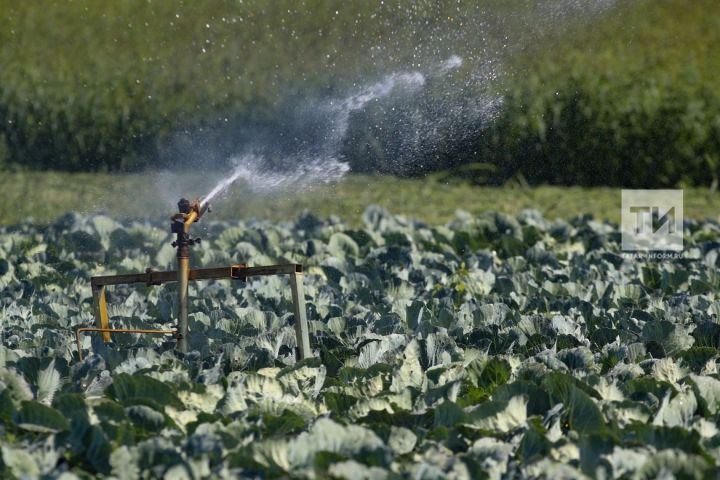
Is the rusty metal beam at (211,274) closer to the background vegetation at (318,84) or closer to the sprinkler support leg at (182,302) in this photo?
the sprinkler support leg at (182,302)

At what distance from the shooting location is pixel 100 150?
490 inches

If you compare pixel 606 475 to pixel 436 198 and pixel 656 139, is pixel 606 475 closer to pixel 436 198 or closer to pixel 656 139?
pixel 436 198

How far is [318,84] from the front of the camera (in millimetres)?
10953

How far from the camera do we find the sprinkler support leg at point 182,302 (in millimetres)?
3965

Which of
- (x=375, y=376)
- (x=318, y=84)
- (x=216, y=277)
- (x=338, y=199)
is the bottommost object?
(x=375, y=376)

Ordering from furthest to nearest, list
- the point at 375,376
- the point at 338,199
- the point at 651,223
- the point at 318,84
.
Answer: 1. the point at 338,199
2. the point at 318,84
3. the point at 651,223
4. the point at 375,376

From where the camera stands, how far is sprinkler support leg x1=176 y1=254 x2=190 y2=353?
3.96 meters

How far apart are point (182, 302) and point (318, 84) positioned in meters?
7.14

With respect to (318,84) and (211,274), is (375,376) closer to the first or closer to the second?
(211,274)

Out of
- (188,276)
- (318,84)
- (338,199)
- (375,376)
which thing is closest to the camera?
(375,376)

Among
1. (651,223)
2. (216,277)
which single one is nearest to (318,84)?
(651,223)

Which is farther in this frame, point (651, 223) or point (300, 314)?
point (651, 223)

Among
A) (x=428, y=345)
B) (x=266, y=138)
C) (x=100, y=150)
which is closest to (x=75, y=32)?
(x=100, y=150)

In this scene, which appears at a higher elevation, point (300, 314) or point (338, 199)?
point (338, 199)
